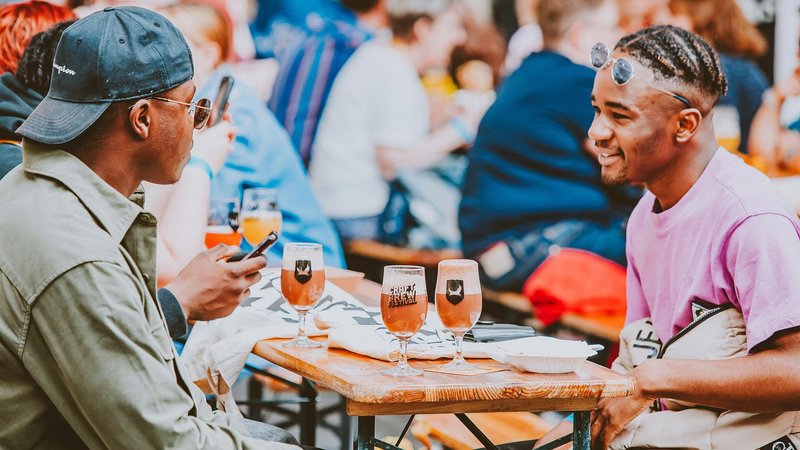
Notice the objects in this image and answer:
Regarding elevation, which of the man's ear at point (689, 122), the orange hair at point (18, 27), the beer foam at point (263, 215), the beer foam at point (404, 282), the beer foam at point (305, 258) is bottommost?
the beer foam at point (404, 282)

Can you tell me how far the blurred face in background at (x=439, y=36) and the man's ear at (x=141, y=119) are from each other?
4.75 m

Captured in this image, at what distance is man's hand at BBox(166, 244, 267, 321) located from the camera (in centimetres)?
246

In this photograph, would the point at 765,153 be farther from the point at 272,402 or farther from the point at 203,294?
the point at 203,294

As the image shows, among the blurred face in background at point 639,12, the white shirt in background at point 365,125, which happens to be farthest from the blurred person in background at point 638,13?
the white shirt in background at point 365,125

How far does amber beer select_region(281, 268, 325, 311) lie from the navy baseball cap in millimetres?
696

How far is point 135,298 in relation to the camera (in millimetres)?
1736

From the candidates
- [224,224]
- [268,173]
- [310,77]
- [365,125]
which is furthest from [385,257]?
[224,224]

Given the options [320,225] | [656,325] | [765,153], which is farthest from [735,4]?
[656,325]

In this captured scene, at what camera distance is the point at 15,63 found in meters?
3.44

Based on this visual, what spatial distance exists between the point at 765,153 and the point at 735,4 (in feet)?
2.76

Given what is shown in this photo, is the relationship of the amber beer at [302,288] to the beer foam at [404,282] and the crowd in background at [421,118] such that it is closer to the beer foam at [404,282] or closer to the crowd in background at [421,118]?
the beer foam at [404,282]

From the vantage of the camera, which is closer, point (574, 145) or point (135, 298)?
point (135, 298)

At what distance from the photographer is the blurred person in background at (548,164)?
5418 millimetres

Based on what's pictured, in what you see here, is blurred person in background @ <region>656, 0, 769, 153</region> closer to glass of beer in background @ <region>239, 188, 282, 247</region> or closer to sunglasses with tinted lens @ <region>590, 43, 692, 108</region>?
sunglasses with tinted lens @ <region>590, 43, 692, 108</region>
